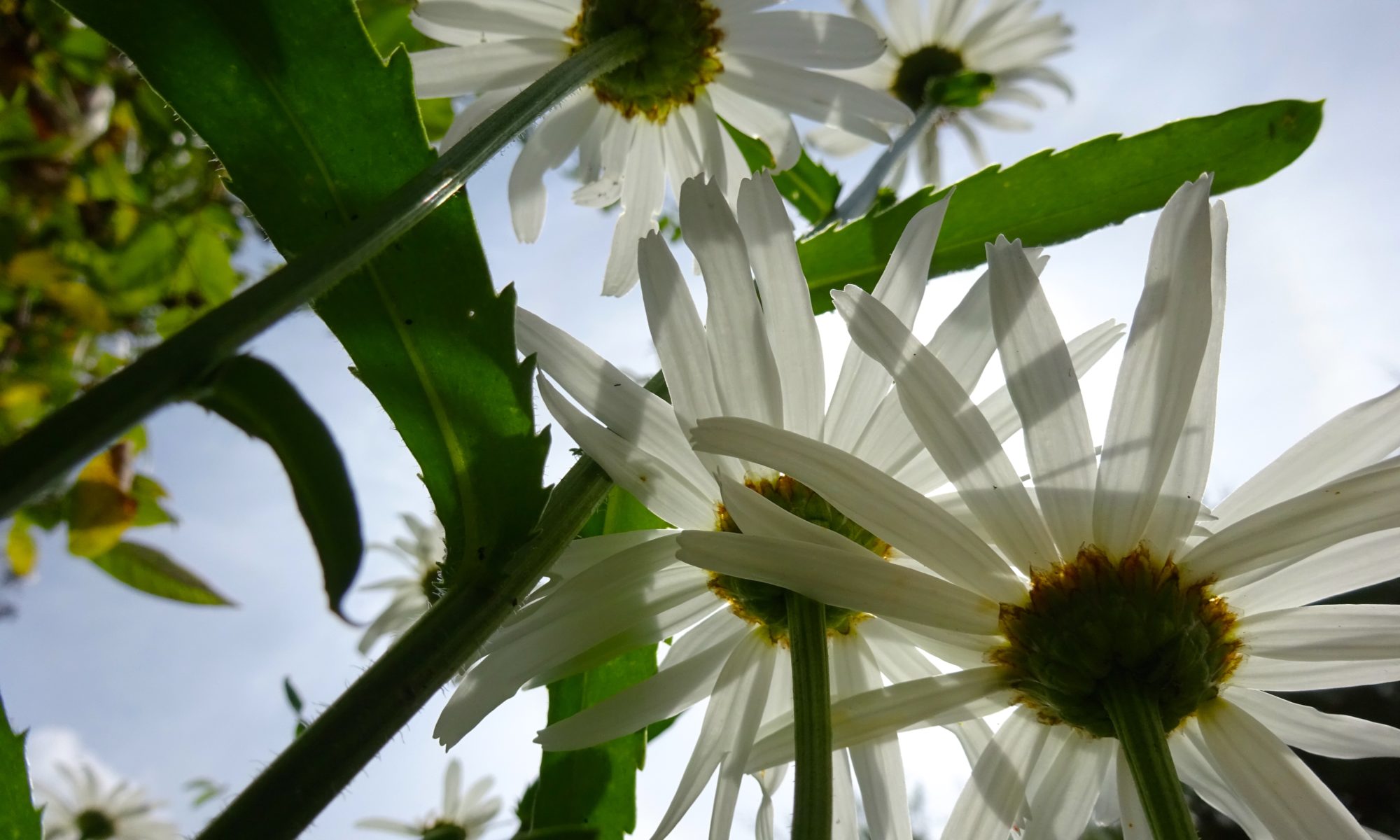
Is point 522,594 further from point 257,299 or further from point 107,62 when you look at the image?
point 107,62

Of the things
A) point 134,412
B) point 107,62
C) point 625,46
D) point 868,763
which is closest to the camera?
point 134,412

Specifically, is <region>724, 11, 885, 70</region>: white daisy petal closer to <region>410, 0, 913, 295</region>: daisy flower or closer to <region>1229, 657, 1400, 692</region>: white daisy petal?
<region>410, 0, 913, 295</region>: daisy flower

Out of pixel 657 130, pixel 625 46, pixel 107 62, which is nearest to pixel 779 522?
pixel 625 46

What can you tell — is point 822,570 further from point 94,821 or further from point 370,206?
point 94,821

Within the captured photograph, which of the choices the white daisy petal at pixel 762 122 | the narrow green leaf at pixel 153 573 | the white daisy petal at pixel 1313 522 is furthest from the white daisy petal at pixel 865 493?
the narrow green leaf at pixel 153 573

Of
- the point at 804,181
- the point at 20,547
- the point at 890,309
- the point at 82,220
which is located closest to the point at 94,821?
the point at 20,547

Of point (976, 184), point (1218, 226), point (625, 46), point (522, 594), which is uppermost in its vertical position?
point (625, 46)
